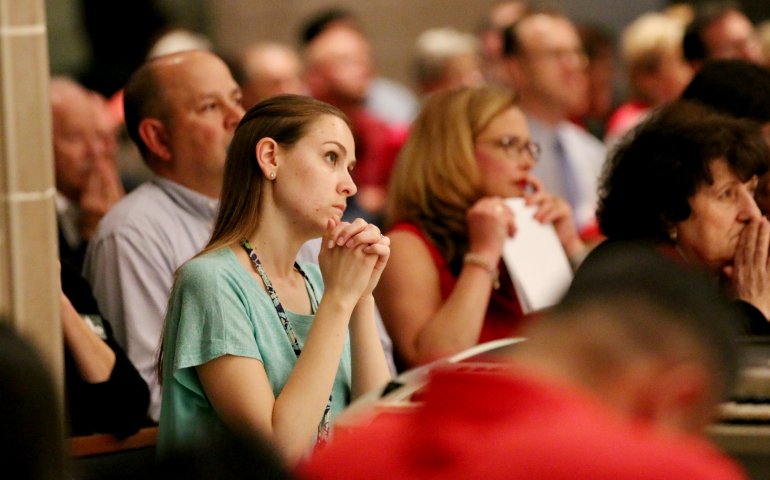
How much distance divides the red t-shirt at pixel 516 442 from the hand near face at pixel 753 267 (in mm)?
1556

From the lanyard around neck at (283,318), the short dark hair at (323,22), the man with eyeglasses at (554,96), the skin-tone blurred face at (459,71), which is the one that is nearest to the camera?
the lanyard around neck at (283,318)

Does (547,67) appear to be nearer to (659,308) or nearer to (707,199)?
(707,199)

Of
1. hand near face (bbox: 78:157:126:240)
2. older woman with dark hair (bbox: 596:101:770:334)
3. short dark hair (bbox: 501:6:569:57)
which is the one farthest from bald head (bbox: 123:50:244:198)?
short dark hair (bbox: 501:6:569:57)

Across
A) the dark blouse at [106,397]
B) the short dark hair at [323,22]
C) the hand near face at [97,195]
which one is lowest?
the dark blouse at [106,397]

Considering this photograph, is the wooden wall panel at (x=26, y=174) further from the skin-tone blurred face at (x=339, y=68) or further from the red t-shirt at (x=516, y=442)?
the skin-tone blurred face at (x=339, y=68)

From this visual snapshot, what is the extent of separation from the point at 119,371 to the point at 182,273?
590mm

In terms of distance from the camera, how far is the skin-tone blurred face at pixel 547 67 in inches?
203

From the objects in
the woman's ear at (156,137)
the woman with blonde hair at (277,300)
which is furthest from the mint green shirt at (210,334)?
the woman's ear at (156,137)

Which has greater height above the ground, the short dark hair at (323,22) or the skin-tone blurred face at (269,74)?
the short dark hair at (323,22)

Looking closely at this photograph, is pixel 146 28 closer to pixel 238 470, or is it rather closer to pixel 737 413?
pixel 737 413

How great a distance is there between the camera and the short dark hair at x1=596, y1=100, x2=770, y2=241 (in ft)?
8.91

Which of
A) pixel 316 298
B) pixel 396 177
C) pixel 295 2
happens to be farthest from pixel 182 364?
pixel 295 2

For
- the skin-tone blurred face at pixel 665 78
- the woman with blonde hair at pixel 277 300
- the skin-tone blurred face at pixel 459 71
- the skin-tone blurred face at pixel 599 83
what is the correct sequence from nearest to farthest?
the woman with blonde hair at pixel 277 300 → the skin-tone blurred face at pixel 665 78 → the skin-tone blurred face at pixel 459 71 → the skin-tone blurred face at pixel 599 83

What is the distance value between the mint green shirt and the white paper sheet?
1063 mm
